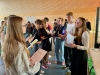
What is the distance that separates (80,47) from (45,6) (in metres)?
5.03

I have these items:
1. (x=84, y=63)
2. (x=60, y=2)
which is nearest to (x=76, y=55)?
(x=84, y=63)

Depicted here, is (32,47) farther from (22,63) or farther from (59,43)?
(22,63)

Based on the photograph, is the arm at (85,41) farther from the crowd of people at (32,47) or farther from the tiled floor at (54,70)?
the tiled floor at (54,70)

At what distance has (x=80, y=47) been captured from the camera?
2574mm

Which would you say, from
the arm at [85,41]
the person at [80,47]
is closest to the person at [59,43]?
the person at [80,47]

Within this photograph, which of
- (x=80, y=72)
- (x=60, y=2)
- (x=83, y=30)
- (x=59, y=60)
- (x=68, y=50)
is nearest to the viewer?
(x=83, y=30)

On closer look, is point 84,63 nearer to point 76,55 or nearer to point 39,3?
point 76,55

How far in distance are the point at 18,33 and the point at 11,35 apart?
0.24 ft

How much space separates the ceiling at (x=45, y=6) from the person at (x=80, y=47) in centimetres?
391

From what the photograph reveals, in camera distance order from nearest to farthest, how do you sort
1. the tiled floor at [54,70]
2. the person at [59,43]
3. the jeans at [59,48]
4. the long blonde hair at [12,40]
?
the long blonde hair at [12,40], the tiled floor at [54,70], the person at [59,43], the jeans at [59,48]

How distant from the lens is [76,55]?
2.74 m

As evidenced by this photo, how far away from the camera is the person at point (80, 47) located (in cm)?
257

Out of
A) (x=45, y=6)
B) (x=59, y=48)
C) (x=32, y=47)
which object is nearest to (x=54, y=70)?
(x=59, y=48)

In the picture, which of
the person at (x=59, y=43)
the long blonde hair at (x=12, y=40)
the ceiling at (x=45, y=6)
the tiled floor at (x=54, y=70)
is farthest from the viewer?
the ceiling at (x=45, y=6)
